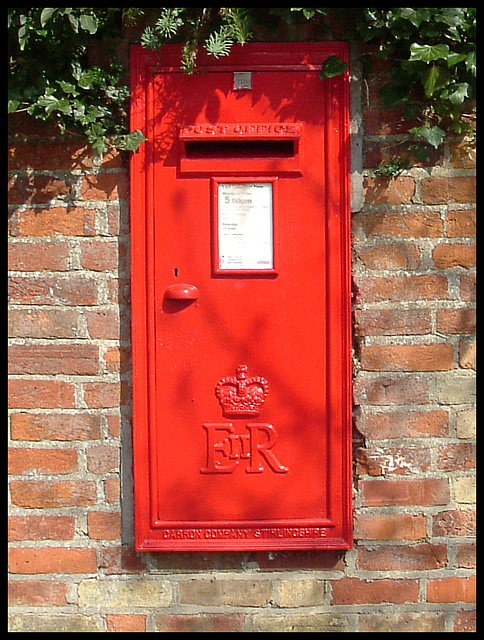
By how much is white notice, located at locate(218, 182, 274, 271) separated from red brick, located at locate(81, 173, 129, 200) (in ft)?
1.02

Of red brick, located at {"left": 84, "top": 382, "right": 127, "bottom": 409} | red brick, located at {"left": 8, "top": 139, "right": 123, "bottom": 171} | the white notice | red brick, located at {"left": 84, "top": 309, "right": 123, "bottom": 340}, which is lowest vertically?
red brick, located at {"left": 84, "top": 382, "right": 127, "bottom": 409}

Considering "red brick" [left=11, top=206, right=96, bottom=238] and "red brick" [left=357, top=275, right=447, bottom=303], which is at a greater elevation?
"red brick" [left=11, top=206, right=96, bottom=238]

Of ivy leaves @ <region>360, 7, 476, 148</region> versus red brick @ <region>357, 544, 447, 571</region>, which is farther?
red brick @ <region>357, 544, 447, 571</region>

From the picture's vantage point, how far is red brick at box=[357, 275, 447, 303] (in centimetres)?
204

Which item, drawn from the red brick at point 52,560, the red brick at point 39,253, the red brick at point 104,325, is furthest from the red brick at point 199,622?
the red brick at point 39,253

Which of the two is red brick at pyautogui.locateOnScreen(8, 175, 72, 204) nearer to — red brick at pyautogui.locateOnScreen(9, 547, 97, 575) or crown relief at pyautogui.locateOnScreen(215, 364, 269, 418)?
crown relief at pyautogui.locateOnScreen(215, 364, 269, 418)

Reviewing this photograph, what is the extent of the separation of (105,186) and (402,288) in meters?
0.98

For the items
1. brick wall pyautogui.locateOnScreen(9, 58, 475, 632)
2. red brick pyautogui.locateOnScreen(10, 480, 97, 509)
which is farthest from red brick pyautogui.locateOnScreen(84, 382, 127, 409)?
red brick pyautogui.locateOnScreen(10, 480, 97, 509)

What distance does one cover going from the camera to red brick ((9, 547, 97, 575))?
2.06m

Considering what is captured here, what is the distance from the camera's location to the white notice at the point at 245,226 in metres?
1.97

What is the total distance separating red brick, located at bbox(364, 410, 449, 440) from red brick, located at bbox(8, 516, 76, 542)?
99cm

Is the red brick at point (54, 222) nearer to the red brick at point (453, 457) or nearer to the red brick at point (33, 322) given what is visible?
the red brick at point (33, 322)

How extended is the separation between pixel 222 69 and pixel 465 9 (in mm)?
721

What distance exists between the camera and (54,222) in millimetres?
2043
